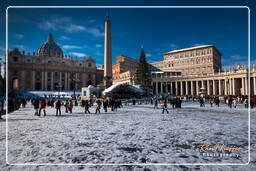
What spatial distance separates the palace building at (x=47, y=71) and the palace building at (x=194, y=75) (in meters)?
18.6

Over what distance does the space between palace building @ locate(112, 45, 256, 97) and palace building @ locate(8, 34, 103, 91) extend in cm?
1863

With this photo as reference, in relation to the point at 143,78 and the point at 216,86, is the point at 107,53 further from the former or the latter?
the point at 216,86

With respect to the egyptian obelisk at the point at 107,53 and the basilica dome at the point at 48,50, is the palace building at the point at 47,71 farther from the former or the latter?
the egyptian obelisk at the point at 107,53

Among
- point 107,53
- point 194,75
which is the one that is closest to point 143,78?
point 107,53

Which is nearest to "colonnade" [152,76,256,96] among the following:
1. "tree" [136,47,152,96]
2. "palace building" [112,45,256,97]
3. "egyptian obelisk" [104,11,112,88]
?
"palace building" [112,45,256,97]

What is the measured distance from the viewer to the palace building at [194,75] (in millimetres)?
52938

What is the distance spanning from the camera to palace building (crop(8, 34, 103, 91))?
245ft

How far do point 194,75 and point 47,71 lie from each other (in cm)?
6832

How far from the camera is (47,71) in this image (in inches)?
3191

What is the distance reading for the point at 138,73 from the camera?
5138 centimetres

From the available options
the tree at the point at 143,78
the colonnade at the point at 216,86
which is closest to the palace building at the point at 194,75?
the colonnade at the point at 216,86

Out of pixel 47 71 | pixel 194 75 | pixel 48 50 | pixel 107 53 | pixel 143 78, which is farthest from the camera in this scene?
pixel 48 50

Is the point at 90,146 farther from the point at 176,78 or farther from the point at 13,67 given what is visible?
the point at 13,67

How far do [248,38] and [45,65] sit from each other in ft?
292
